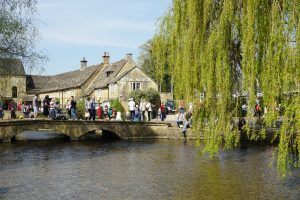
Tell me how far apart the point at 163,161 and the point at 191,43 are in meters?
9.13

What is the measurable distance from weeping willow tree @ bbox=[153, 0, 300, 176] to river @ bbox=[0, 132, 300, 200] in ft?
6.01

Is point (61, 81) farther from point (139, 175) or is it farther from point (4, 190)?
point (4, 190)

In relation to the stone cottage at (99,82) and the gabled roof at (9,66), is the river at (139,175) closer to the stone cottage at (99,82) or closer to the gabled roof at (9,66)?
the gabled roof at (9,66)

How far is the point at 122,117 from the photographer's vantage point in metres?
43.6

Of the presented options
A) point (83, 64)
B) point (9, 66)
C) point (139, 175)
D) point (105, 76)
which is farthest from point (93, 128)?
point (83, 64)

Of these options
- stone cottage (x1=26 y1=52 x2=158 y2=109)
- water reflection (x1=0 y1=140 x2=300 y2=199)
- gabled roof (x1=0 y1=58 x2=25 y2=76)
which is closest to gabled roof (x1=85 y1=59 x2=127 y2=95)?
stone cottage (x1=26 y1=52 x2=158 y2=109)

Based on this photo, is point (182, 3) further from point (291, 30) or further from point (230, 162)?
point (230, 162)

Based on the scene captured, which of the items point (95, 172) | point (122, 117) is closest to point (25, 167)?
point (95, 172)

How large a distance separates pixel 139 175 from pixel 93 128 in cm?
1659

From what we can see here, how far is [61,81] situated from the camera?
7575 centimetres

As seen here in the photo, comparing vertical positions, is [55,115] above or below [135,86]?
below

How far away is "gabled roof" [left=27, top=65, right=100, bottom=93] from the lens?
227ft

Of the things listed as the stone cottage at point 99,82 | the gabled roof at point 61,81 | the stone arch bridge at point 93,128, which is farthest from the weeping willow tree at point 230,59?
the gabled roof at point 61,81

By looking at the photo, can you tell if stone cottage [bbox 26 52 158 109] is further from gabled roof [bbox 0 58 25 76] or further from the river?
gabled roof [bbox 0 58 25 76]
